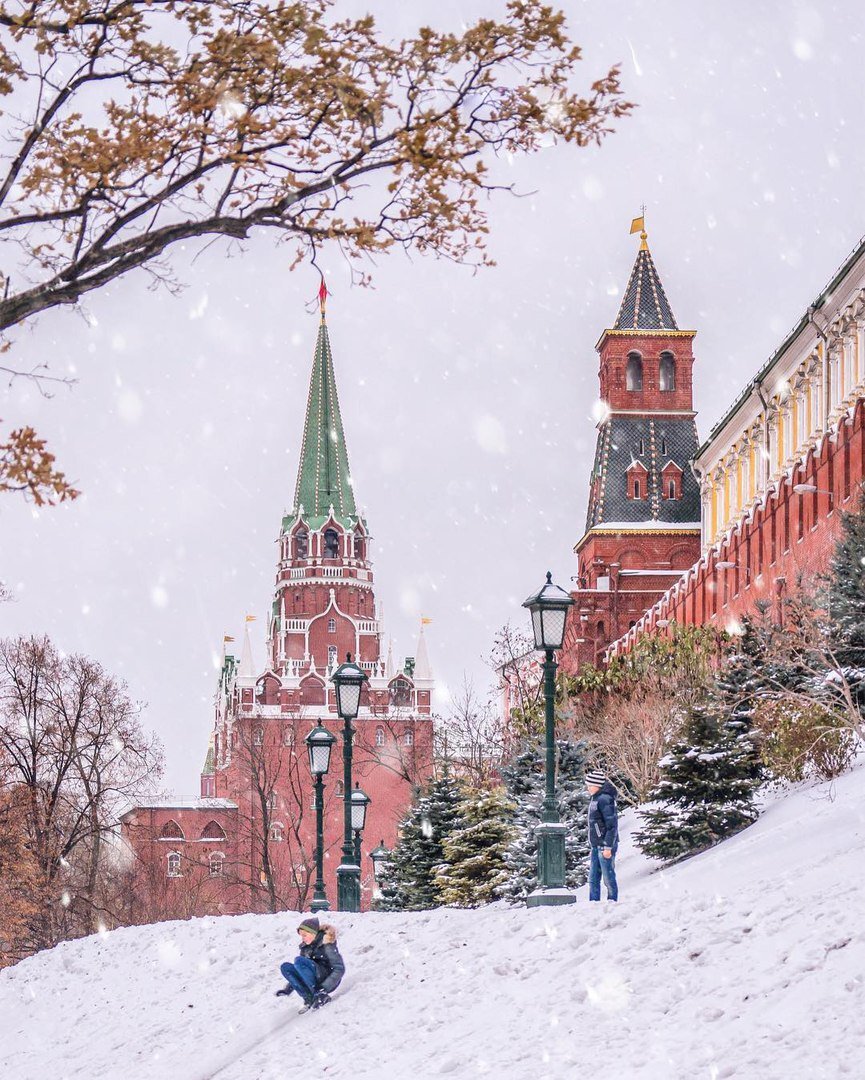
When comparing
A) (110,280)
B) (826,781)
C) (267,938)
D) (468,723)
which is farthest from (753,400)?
(110,280)

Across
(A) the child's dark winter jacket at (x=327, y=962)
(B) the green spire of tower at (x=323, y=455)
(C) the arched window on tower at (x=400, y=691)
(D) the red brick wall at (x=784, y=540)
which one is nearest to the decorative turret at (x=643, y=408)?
(D) the red brick wall at (x=784, y=540)

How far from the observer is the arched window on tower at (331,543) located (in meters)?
121

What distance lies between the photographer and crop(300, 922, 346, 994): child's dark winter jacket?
1552cm

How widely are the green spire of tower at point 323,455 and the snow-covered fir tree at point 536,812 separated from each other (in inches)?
3688

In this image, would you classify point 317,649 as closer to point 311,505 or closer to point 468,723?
point 311,505

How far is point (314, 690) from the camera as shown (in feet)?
375

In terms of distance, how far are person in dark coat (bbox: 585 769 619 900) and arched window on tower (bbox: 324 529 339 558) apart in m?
104

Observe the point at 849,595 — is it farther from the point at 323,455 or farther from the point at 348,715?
the point at 323,455

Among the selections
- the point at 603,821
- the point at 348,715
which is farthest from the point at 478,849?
the point at 603,821

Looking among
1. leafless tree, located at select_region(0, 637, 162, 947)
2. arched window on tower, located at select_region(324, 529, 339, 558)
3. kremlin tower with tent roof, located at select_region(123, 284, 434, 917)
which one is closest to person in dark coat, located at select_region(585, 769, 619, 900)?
leafless tree, located at select_region(0, 637, 162, 947)

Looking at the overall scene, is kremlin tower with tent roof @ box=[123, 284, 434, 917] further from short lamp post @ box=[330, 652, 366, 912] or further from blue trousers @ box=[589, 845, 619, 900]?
blue trousers @ box=[589, 845, 619, 900]

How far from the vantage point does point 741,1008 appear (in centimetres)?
1094

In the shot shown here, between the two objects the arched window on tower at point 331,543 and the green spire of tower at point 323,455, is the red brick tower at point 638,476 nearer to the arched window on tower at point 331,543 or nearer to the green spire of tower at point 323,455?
the arched window on tower at point 331,543

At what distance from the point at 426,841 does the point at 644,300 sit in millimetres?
51015
